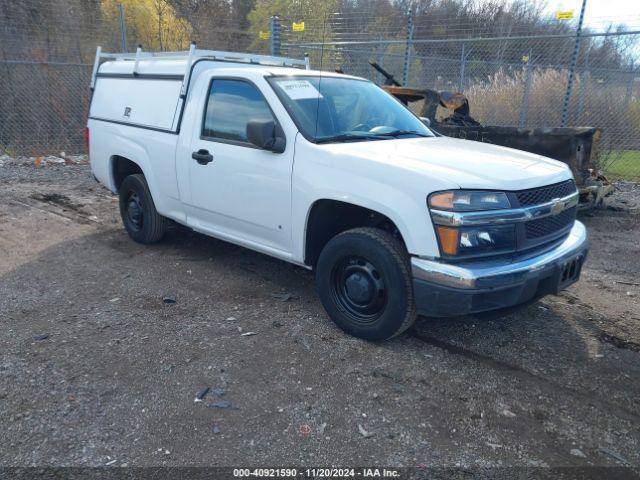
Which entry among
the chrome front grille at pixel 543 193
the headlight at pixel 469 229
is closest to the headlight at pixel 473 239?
the headlight at pixel 469 229

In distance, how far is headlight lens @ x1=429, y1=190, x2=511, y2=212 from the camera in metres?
3.19

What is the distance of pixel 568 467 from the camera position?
262 centimetres

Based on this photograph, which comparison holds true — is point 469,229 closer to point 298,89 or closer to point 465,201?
point 465,201

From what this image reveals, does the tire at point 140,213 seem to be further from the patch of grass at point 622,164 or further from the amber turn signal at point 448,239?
the patch of grass at point 622,164

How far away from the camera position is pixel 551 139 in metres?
7.13

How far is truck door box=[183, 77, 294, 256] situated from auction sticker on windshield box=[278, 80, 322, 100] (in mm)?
201

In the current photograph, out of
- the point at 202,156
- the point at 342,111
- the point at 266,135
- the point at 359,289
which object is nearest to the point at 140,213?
the point at 202,156

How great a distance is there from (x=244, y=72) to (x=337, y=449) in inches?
123

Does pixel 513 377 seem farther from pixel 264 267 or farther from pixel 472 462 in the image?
pixel 264 267

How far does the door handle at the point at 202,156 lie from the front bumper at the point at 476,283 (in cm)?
214

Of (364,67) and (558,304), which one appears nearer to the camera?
(558,304)

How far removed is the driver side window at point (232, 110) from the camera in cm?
435

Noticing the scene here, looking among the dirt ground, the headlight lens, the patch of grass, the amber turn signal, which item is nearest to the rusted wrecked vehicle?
the dirt ground

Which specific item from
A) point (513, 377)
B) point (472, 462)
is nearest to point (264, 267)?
point (513, 377)
